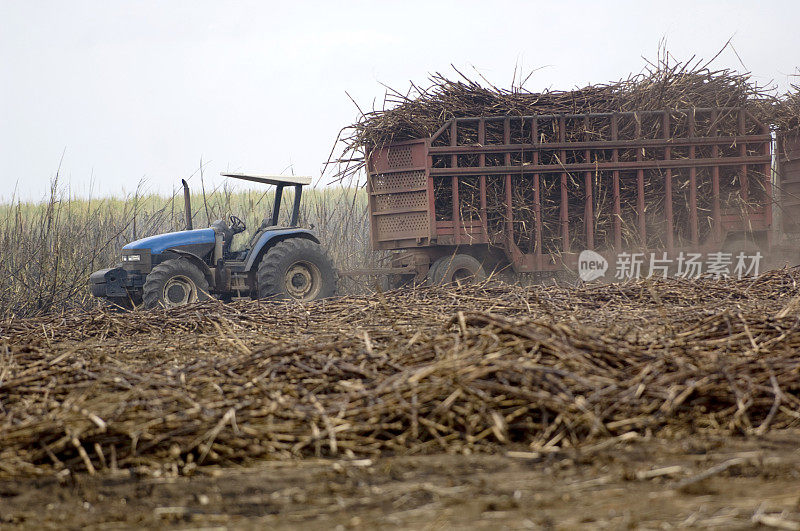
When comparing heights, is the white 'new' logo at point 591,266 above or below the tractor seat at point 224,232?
below

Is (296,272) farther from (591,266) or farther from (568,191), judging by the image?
(591,266)

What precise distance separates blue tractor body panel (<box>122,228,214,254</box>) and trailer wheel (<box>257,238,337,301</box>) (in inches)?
32.7

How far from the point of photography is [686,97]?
11.9 m

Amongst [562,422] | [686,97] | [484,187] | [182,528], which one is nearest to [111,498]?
[182,528]

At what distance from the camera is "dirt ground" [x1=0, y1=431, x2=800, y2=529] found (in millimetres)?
2725

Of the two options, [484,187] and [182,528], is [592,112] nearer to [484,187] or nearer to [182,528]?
[484,187]

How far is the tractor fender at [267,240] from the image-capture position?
10.6 metres

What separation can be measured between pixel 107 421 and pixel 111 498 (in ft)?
2.54

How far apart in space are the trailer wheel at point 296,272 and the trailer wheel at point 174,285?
2.64ft

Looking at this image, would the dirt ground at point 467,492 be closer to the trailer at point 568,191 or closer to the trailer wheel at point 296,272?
the trailer wheel at point 296,272

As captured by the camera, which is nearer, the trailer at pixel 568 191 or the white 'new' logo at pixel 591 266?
the trailer at pixel 568 191

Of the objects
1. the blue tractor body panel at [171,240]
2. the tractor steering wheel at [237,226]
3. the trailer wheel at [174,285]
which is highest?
the tractor steering wheel at [237,226]

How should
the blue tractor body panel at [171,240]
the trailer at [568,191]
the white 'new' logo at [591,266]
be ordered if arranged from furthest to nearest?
1. the white 'new' logo at [591,266]
2. the trailer at [568,191]
3. the blue tractor body panel at [171,240]

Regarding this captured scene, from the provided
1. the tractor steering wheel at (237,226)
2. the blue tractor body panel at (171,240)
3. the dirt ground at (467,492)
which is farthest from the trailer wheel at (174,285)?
the dirt ground at (467,492)
